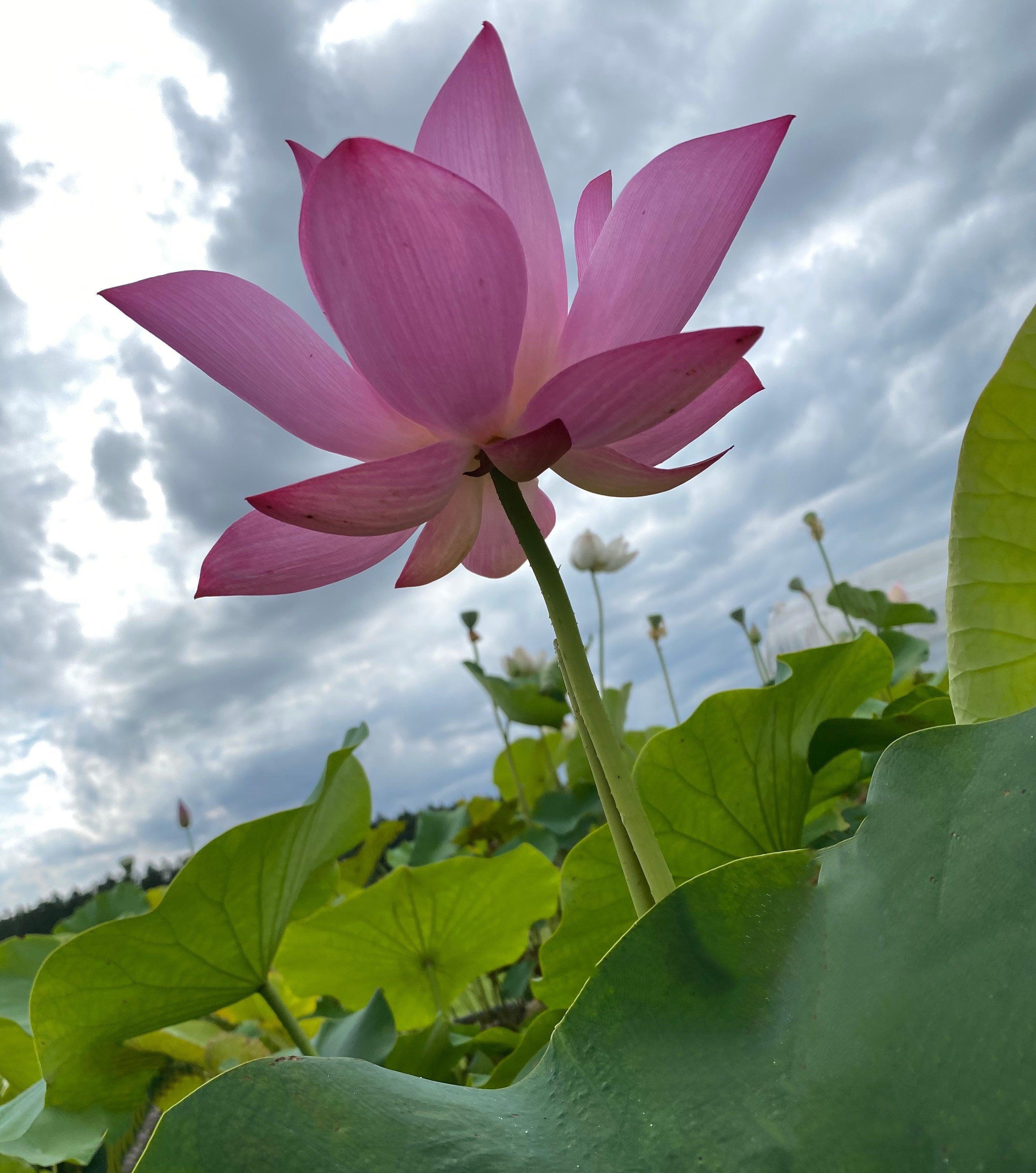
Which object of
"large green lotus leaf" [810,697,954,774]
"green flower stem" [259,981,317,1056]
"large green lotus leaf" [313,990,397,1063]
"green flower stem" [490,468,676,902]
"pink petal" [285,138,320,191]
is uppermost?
"pink petal" [285,138,320,191]

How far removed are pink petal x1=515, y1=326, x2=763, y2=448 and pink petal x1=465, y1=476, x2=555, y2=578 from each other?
0.42ft

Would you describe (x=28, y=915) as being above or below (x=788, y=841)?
above

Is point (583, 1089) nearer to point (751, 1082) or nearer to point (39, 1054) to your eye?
point (751, 1082)

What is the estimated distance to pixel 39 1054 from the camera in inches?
23.8

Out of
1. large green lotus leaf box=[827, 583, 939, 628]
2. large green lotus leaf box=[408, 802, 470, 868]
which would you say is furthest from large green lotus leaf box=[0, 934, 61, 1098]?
large green lotus leaf box=[827, 583, 939, 628]

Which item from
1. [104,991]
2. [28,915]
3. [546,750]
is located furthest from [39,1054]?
[28,915]

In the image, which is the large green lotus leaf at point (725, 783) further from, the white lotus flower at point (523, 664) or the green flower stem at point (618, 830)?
the white lotus flower at point (523, 664)

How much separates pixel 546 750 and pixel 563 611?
169cm

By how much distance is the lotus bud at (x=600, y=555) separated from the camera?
6.76 ft

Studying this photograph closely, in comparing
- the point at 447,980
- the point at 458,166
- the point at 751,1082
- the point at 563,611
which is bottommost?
the point at 447,980

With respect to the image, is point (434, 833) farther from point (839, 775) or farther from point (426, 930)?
point (839, 775)

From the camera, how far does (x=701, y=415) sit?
0.40m

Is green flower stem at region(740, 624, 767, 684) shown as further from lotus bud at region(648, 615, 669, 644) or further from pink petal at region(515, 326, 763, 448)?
pink petal at region(515, 326, 763, 448)

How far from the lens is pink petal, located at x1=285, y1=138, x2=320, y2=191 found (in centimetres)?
38
